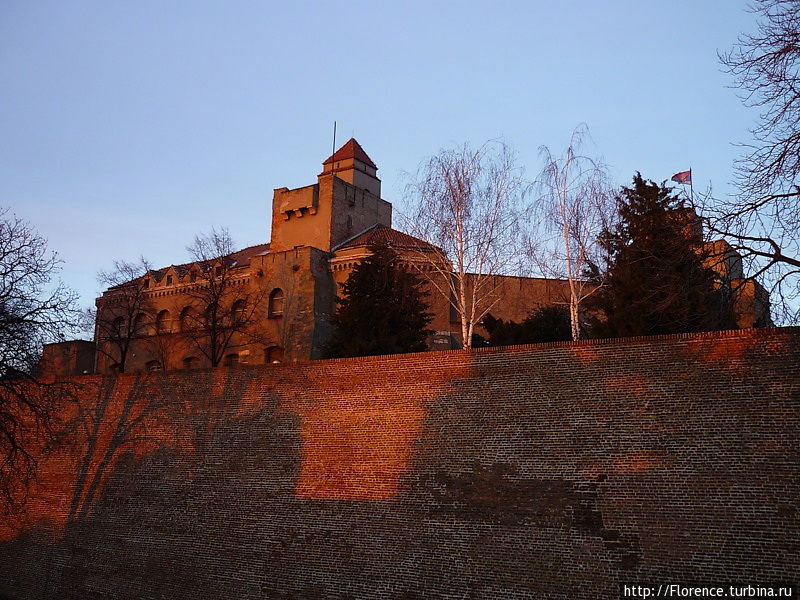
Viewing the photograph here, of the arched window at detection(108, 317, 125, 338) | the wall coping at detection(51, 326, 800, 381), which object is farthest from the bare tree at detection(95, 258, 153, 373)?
the wall coping at detection(51, 326, 800, 381)

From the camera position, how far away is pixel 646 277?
18750mm

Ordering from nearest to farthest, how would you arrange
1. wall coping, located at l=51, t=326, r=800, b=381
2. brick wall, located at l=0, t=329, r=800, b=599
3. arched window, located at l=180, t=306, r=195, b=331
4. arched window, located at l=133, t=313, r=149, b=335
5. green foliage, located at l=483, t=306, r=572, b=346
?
1. brick wall, located at l=0, t=329, r=800, b=599
2. wall coping, located at l=51, t=326, r=800, b=381
3. green foliage, located at l=483, t=306, r=572, b=346
4. arched window, located at l=180, t=306, r=195, b=331
5. arched window, located at l=133, t=313, r=149, b=335

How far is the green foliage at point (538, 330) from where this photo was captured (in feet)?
84.9

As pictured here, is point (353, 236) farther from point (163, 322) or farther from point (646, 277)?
point (646, 277)

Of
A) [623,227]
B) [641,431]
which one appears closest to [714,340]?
[641,431]

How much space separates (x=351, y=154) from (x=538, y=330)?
19.0 meters

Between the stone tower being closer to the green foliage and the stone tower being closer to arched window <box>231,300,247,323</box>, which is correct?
arched window <box>231,300,247,323</box>

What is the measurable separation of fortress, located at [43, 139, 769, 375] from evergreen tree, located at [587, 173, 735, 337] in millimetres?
8844

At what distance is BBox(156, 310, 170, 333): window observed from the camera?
39125 millimetres

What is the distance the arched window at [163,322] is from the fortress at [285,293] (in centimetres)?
5

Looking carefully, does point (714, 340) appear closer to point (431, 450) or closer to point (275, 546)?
point (431, 450)

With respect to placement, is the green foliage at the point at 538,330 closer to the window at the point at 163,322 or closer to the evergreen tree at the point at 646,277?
the evergreen tree at the point at 646,277

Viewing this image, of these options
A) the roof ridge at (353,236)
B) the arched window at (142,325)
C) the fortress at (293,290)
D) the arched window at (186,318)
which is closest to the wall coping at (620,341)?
the fortress at (293,290)

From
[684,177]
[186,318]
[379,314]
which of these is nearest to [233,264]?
[186,318]
